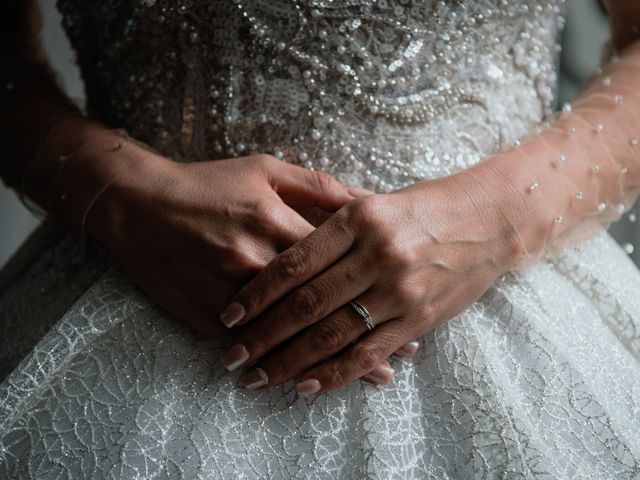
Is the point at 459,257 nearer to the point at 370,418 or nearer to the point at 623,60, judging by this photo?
the point at 370,418

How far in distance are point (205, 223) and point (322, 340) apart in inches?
6.1

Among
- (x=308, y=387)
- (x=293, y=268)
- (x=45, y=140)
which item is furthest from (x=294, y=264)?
(x=45, y=140)

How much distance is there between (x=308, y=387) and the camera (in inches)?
23.4

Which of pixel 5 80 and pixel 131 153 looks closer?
pixel 131 153

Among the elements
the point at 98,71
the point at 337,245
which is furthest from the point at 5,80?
the point at 337,245

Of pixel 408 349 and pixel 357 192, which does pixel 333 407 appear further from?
pixel 357 192

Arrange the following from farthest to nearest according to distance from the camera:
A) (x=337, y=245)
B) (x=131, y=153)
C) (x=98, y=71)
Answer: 1. (x=98, y=71)
2. (x=131, y=153)
3. (x=337, y=245)

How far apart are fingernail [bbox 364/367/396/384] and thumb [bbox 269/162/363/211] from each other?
0.16 metres

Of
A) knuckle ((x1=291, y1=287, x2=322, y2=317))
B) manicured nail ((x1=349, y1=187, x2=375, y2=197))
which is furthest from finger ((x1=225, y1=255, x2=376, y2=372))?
manicured nail ((x1=349, y1=187, x2=375, y2=197))

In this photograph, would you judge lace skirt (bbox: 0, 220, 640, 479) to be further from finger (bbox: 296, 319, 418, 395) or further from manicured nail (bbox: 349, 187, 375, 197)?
manicured nail (bbox: 349, 187, 375, 197)

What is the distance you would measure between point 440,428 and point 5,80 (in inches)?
26.3

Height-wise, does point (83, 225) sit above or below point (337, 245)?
below

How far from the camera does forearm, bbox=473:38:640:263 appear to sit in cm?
66

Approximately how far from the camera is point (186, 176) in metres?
0.66
